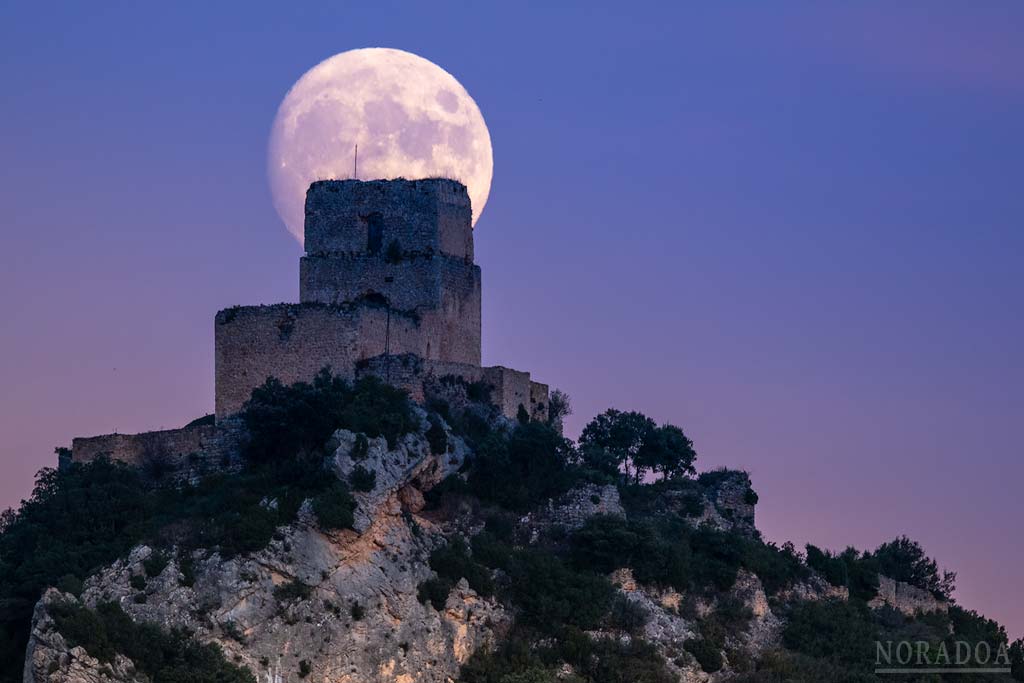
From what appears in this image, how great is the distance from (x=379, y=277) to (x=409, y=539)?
1078cm

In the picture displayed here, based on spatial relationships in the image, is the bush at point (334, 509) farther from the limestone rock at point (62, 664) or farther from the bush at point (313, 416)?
the limestone rock at point (62, 664)

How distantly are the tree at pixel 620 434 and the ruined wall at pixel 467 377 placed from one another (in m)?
3.90

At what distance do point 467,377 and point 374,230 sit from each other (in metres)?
5.55

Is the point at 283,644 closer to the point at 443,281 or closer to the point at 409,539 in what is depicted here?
the point at 409,539

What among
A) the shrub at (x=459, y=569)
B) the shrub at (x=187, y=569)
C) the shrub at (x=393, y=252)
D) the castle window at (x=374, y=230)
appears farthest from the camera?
the castle window at (x=374, y=230)

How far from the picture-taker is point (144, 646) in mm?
57719

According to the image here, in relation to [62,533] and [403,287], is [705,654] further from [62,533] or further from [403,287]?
[62,533]

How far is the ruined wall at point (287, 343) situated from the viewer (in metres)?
68.2

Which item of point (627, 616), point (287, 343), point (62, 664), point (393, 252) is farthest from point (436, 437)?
point (62, 664)

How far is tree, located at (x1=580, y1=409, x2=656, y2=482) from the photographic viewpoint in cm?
7700

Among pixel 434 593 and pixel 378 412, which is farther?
pixel 378 412

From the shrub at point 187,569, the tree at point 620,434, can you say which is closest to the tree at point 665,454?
the tree at point 620,434

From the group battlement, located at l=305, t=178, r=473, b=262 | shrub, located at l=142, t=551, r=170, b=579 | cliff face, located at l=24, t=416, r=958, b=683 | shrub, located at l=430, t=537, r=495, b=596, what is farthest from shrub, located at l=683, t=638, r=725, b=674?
battlement, located at l=305, t=178, r=473, b=262

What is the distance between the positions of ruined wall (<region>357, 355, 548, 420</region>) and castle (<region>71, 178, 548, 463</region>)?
0.10 ft
